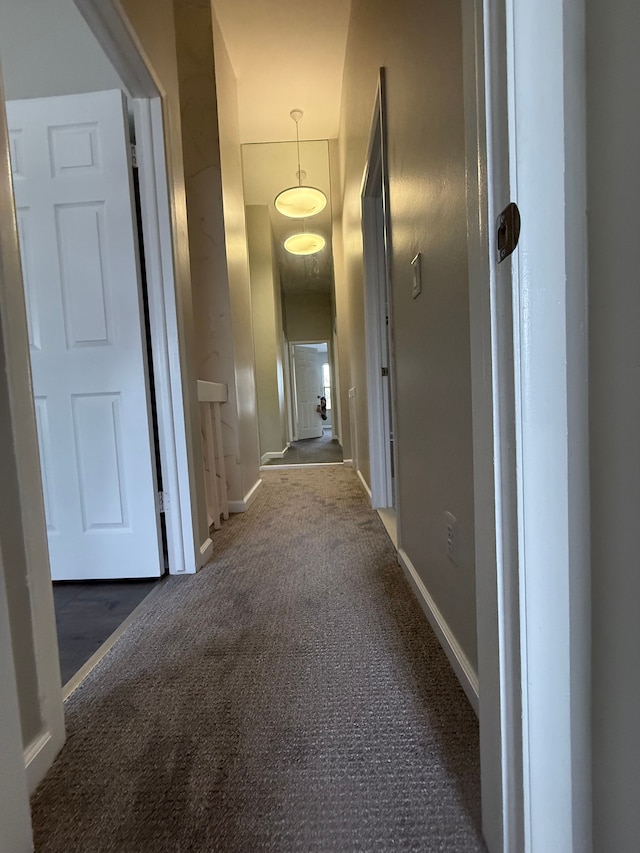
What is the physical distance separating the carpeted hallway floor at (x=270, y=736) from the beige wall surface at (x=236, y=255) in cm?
175

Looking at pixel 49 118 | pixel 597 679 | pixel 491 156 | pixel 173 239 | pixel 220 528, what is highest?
pixel 49 118

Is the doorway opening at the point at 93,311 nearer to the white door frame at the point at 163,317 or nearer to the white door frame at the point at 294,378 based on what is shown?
the white door frame at the point at 163,317

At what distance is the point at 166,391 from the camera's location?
1.83 m

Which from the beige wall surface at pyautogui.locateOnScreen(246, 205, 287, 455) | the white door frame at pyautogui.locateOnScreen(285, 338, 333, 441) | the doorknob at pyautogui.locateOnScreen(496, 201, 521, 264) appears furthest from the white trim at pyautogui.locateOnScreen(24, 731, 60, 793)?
the white door frame at pyautogui.locateOnScreen(285, 338, 333, 441)

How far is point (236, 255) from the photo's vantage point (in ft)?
10.3

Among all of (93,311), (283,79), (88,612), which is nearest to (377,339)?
(93,311)

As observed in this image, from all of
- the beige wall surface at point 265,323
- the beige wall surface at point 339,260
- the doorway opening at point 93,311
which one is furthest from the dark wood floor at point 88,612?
the beige wall surface at point 265,323

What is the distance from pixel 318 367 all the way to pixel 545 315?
10892mm

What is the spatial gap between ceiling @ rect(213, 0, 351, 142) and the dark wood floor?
3.57 m

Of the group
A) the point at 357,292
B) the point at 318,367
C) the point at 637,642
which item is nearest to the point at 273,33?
the point at 357,292

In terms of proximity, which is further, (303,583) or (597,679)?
(303,583)

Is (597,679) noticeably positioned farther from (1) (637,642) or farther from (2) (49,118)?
(2) (49,118)

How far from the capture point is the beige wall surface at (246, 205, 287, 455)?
574cm

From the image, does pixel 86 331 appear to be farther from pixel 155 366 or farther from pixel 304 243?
pixel 304 243
